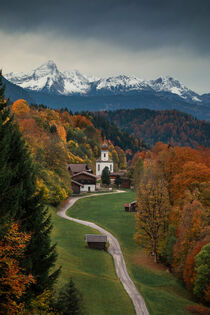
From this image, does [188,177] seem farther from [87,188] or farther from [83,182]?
[87,188]

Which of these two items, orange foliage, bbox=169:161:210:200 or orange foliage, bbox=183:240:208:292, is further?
orange foliage, bbox=169:161:210:200

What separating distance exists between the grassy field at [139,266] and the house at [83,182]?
1268cm

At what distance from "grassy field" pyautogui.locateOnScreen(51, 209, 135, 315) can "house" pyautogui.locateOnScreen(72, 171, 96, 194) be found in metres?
37.0

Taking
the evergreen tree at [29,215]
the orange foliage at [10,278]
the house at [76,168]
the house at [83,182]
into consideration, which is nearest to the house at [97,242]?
the evergreen tree at [29,215]

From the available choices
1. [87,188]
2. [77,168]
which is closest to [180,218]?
[87,188]

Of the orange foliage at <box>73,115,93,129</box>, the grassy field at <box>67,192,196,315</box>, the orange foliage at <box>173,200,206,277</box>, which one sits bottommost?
the grassy field at <box>67,192,196,315</box>

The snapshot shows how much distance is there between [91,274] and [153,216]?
506 inches

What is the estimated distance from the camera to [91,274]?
102 ft

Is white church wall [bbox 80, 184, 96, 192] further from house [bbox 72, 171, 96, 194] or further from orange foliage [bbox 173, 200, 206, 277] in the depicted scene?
Result: orange foliage [bbox 173, 200, 206, 277]

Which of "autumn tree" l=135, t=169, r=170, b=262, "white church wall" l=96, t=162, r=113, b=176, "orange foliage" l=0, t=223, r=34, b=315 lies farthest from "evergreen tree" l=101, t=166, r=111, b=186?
"orange foliage" l=0, t=223, r=34, b=315

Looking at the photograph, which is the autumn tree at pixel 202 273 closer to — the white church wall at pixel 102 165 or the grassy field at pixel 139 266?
the grassy field at pixel 139 266

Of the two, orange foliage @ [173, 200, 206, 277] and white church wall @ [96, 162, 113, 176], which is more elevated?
white church wall @ [96, 162, 113, 176]

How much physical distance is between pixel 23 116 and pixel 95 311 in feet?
233

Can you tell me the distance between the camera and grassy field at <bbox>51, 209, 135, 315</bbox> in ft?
81.1
